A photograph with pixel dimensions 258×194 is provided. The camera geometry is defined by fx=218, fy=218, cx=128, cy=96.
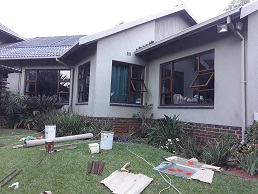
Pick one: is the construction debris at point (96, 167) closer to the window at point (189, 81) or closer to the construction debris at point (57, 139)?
the construction debris at point (57, 139)

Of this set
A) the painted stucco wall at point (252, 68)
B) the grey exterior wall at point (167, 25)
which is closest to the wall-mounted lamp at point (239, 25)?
the painted stucco wall at point (252, 68)

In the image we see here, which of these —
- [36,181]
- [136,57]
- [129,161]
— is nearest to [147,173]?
[129,161]

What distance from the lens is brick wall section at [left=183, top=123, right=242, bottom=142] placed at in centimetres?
547

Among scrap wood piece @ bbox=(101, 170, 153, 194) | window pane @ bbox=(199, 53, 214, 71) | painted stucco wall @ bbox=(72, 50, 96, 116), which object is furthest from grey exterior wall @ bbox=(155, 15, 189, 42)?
scrap wood piece @ bbox=(101, 170, 153, 194)

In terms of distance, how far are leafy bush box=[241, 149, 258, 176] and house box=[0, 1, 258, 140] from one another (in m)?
1.16

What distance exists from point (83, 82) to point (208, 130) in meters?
5.49

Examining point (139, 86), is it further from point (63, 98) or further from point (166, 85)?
point (63, 98)

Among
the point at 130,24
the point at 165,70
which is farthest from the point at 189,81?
the point at 130,24

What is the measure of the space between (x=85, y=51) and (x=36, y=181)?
663 centimetres

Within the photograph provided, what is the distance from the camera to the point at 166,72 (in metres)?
8.26

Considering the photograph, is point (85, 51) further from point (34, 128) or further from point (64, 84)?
point (34, 128)

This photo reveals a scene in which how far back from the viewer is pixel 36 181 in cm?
340

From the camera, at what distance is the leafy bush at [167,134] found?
5785 millimetres

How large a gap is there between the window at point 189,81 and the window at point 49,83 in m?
4.70
